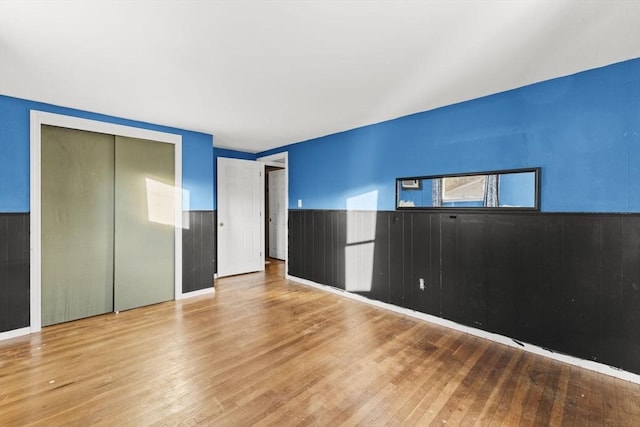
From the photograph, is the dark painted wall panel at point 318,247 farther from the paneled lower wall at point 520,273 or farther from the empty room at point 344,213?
the paneled lower wall at point 520,273

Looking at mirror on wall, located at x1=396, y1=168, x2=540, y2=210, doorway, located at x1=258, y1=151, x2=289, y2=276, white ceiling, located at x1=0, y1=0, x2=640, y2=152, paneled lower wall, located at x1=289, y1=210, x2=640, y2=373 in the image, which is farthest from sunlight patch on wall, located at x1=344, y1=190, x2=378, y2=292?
doorway, located at x1=258, y1=151, x2=289, y2=276

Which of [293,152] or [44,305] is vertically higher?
[293,152]

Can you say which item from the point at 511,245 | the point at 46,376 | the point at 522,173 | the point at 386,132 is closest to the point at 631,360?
the point at 511,245

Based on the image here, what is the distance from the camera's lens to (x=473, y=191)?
9.87 ft

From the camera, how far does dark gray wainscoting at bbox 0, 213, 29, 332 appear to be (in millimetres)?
2895

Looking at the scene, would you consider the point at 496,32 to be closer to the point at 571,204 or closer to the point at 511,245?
the point at 571,204

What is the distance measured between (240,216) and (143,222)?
6.20 ft

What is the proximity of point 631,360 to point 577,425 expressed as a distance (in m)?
0.93

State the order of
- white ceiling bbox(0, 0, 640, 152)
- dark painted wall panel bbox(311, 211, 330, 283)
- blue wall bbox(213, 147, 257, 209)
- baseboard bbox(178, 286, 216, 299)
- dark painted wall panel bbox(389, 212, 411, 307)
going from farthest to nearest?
blue wall bbox(213, 147, 257, 209)
dark painted wall panel bbox(311, 211, 330, 283)
baseboard bbox(178, 286, 216, 299)
dark painted wall panel bbox(389, 212, 411, 307)
white ceiling bbox(0, 0, 640, 152)

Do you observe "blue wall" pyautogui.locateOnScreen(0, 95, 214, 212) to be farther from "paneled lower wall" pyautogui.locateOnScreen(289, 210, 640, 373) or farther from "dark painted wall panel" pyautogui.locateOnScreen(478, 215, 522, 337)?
"dark painted wall panel" pyautogui.locateOnScreen(478, 215, 522, 337)

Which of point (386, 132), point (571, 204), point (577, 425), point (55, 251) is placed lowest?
point (577, 425)

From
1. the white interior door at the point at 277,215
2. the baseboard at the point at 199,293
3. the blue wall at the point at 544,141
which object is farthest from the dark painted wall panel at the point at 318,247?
the white interior door at the point at 277,215

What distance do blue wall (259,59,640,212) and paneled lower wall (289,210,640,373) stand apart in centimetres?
24

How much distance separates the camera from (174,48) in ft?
Result: 6.70
